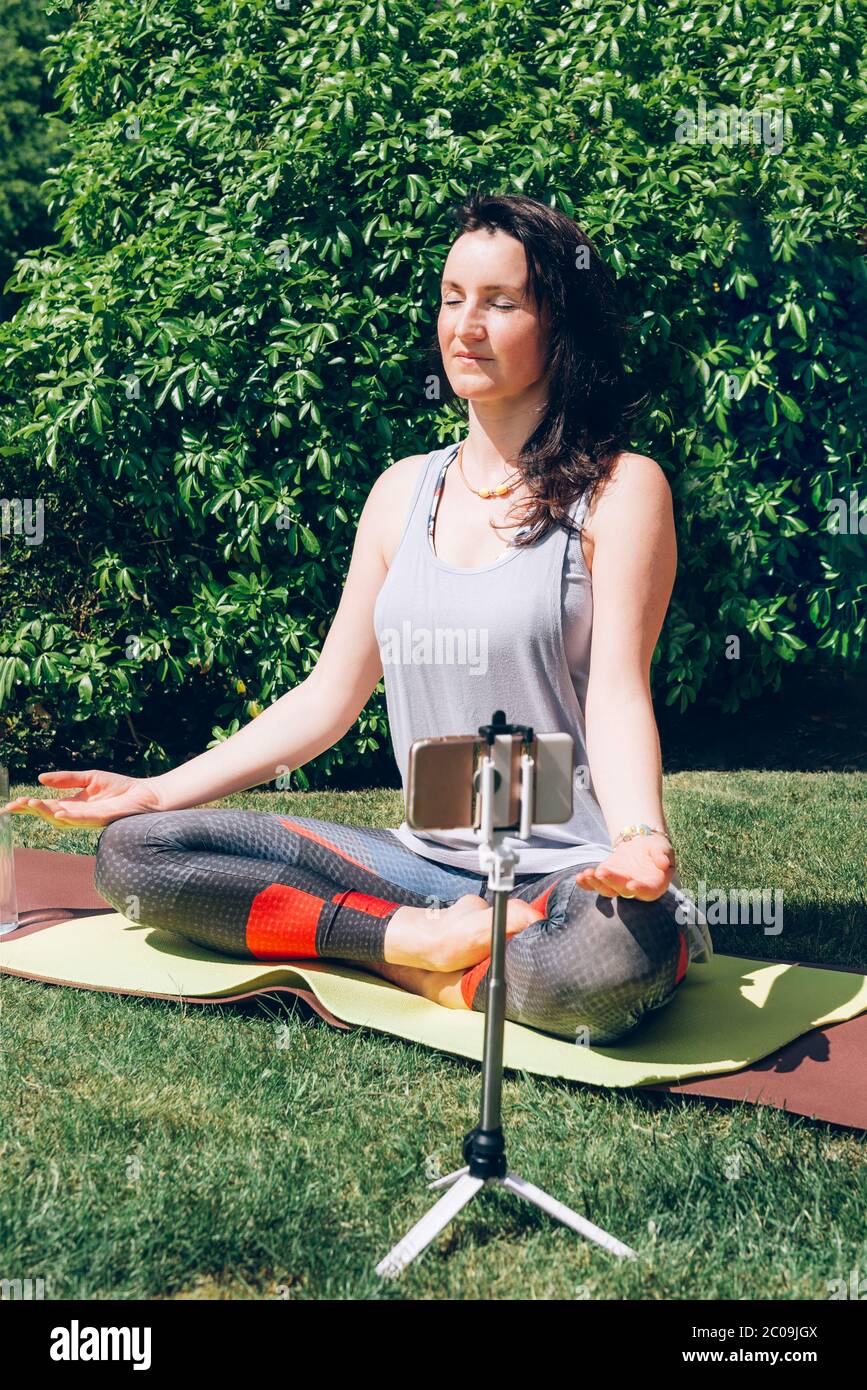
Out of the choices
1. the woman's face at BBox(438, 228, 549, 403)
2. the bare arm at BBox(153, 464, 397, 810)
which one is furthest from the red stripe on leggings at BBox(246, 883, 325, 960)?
the woman's face at BBox(438, 228, 549, 403)

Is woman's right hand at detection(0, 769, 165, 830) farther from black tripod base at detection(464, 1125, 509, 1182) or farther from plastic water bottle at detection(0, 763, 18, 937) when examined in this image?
black tripod base at detection(464, 1125, 509, 1182)

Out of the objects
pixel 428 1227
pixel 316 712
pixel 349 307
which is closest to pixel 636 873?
pixel 428 1227

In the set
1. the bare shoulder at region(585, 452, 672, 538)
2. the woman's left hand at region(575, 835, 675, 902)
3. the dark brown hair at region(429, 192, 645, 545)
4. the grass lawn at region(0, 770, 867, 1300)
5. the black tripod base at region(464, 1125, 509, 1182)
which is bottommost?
the grass lawn at region(0, 770, 867, 1300)

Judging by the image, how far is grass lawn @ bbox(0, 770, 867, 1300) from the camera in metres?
1.88

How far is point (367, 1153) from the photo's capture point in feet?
7.34

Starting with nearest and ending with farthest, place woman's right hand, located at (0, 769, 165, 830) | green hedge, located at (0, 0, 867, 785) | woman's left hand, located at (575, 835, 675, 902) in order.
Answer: woman's left hand, located at (575, 835, 675, 902) < woman's right hand, located at (0, 769, 165, 830) < green hedge, located at (0, 0, 867, 785)

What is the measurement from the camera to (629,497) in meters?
2.78

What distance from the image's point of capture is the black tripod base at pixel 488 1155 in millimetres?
1940

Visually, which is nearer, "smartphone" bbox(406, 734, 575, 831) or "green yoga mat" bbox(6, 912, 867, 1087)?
"smartphone" bbox(406, 734, 575, 831)

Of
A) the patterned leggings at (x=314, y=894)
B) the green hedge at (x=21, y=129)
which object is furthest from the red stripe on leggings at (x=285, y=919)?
→ the green hedge at (x=21, y=129)

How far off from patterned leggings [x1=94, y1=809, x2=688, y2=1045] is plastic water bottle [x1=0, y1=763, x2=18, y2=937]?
48 cm

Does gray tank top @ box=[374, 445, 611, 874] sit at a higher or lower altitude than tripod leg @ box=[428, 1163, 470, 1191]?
higher

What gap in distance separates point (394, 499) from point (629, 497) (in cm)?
67
